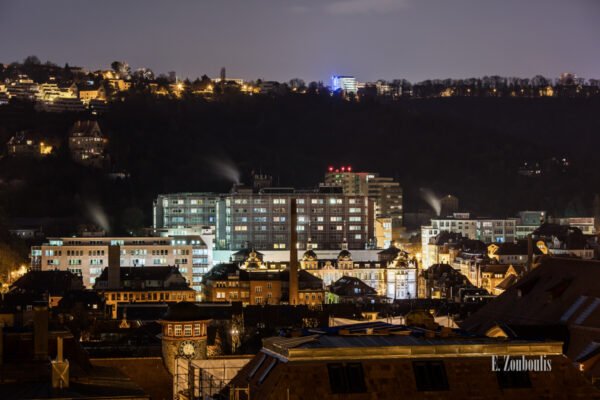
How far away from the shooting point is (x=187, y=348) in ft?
125

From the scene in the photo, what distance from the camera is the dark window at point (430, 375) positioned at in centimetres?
2614

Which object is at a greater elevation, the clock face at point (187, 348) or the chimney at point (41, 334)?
the chimney at point (41, 334)

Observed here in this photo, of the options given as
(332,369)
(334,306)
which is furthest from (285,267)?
(332,369)

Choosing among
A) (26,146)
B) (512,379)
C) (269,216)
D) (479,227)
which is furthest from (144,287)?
(512,379)

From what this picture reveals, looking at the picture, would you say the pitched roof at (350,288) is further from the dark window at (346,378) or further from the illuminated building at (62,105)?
the illuminated building at (62,105)

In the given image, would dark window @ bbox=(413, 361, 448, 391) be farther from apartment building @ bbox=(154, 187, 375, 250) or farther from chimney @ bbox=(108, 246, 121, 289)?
apartment building @ bbox=(154, 187, 375, 250)

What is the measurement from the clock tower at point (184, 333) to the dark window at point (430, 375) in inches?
513

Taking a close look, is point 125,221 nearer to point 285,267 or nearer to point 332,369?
point 285,267

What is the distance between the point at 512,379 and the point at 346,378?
4411mm

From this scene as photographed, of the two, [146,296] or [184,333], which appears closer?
[184,333]

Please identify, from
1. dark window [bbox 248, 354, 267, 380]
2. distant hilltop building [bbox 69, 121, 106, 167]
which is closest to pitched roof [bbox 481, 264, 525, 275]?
distant hilltop building [bbox 69, 121, 106, 167]

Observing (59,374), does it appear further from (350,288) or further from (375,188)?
(375,188)

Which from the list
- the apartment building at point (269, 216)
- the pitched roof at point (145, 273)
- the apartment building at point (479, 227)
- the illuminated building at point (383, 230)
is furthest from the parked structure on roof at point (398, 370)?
the apartment building at point (479, 227)

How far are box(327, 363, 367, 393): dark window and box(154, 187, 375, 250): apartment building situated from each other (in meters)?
119
